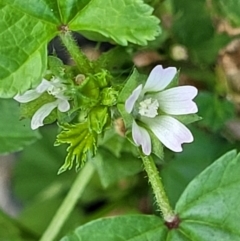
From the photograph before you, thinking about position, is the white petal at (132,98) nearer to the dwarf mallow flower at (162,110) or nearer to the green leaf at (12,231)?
the dwarf mallow flower at (162,110)

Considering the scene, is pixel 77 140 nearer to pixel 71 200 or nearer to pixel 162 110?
pixel 162 110

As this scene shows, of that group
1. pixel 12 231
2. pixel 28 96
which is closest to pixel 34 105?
pixel 28 96

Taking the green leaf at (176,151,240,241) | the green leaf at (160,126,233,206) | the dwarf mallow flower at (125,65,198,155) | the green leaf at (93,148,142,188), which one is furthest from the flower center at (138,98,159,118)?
the green leaf at (160,126,233,206)

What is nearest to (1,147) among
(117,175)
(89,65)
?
(117,175)

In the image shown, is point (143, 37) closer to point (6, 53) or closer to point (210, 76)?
point (6, 53)

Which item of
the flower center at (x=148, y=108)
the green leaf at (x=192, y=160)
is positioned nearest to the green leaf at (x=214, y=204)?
the flower center at (x=148, y=108)

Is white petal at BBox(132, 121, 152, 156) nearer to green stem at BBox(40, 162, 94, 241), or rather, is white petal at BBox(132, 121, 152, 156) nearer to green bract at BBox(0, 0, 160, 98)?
green bract at BBox(0, 0, 160, 98)

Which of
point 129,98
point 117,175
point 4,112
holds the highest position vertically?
point 129,98
